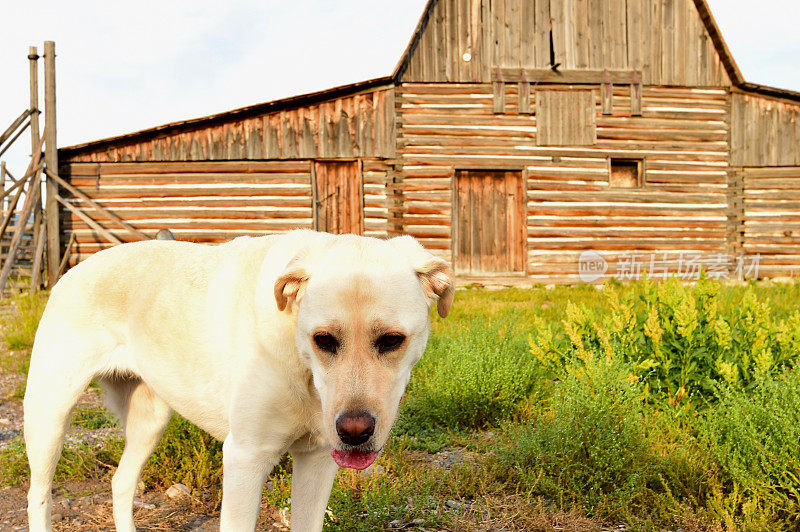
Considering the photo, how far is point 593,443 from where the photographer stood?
10.6 ft

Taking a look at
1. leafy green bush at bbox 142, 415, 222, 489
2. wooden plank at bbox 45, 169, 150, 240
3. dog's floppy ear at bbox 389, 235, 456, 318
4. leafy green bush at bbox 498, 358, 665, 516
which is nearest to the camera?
dog's floppy ear at bbox 389, 235, 456, 318

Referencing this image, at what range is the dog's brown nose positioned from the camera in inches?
70.0

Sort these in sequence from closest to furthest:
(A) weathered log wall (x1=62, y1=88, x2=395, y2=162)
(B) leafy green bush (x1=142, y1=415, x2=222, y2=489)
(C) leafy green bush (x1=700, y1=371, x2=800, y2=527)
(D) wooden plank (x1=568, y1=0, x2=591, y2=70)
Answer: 1. (C) leafy green bush (x1=700, y1=371, x2=800, y2=527)
2. (B) leafy green bush (x1=142, y1=415, x2=222, y2=489)
3. (A) weathered log wall (x1=62, y1=88, x2=395, y2=162)
4. (D) wooden plank (x1=568, y1=0, x2=591, y2=70)

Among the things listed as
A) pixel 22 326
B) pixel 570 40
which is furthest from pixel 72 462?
pixel 570 40

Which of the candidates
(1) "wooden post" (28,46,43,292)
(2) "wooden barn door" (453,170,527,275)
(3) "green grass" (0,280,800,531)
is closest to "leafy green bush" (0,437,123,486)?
(3) "green grass" (0,280,800,531)

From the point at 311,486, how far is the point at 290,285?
872mm

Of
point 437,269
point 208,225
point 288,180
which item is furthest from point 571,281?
point 437,269

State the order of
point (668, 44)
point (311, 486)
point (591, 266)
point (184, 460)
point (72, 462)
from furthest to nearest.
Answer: point (668, 44), point (591, 266), point (72, 462), point (184, 460), point (311, 486)

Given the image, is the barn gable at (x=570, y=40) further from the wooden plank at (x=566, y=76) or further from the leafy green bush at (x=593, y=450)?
the leafy green bush at (x=593, y=450)

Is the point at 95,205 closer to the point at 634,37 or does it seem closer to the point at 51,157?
the point at 51,157

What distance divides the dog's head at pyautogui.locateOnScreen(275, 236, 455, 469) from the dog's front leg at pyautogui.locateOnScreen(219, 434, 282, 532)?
0.35 metres

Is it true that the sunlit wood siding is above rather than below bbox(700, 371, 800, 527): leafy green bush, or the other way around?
above

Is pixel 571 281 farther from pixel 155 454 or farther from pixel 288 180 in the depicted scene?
pixel 155 454

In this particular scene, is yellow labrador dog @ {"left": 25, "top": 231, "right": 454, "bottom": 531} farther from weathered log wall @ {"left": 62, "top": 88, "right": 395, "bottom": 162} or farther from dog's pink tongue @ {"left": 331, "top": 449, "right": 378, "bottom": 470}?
weathered log wall @ {"left": 62, "top": 88, "right": 395, "bottom": 162}
